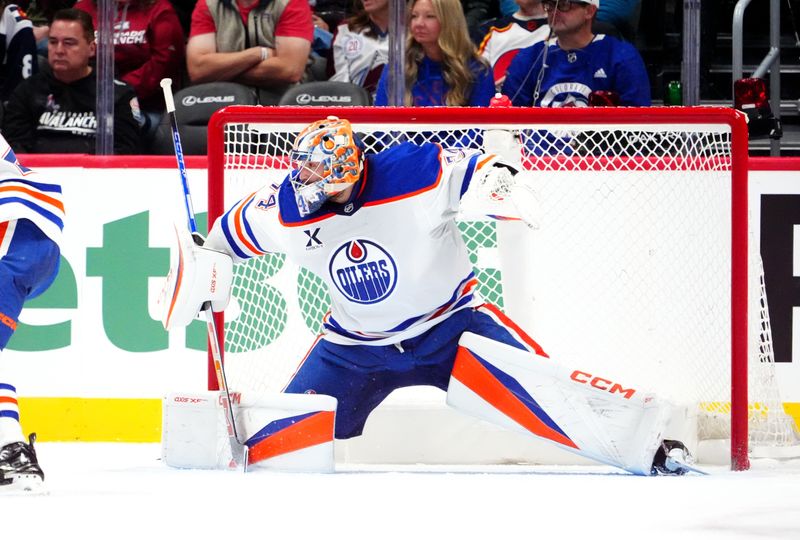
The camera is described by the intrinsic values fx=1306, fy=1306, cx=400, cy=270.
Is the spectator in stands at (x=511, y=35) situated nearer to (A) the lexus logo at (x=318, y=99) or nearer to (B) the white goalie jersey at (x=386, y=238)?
(A) the lexus logo at (x=318, y=99)

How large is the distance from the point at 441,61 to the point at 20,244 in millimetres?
1677

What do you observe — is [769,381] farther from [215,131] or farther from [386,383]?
[215,131]

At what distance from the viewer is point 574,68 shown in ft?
13.8

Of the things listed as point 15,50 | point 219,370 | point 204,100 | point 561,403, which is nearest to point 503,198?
point 561,403

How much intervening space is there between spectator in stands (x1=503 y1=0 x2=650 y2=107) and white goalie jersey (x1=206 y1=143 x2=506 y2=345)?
A: 0.90m

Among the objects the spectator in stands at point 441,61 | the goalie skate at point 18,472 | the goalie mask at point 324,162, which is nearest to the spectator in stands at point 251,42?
the spectator in stands at point 441,61

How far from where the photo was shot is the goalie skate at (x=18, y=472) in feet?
9.32

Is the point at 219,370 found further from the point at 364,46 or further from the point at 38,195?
the point at 364,46

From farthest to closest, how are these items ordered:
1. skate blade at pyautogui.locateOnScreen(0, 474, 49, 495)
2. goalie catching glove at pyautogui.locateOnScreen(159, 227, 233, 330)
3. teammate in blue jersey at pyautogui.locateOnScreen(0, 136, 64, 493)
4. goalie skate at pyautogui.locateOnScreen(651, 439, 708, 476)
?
goalie catching glove at pyautogui.locateOnScreen(159, 227, 233, 330) < goalie skate at pyautogui.locateOnScreen(651, 439, 708, 476) < teammate in blue jersey at pyautogui.locateOnScreen(0, 136, 64, 493) < skate blade at pyautogui.locateOnScreen(0, 474, 49, 495)

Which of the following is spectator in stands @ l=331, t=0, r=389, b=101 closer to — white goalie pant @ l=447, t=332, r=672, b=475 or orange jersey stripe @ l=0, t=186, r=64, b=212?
white goalie pant @ l=447, t=332, r=672, b=475

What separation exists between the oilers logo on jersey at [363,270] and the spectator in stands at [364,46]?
1.07 meters

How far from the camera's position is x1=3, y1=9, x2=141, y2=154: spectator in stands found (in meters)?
4.41

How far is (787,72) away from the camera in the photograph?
4723 millimetres

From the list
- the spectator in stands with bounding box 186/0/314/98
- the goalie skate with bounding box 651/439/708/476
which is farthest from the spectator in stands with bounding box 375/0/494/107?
the goalie skate with bounding box 651/439/708/476
